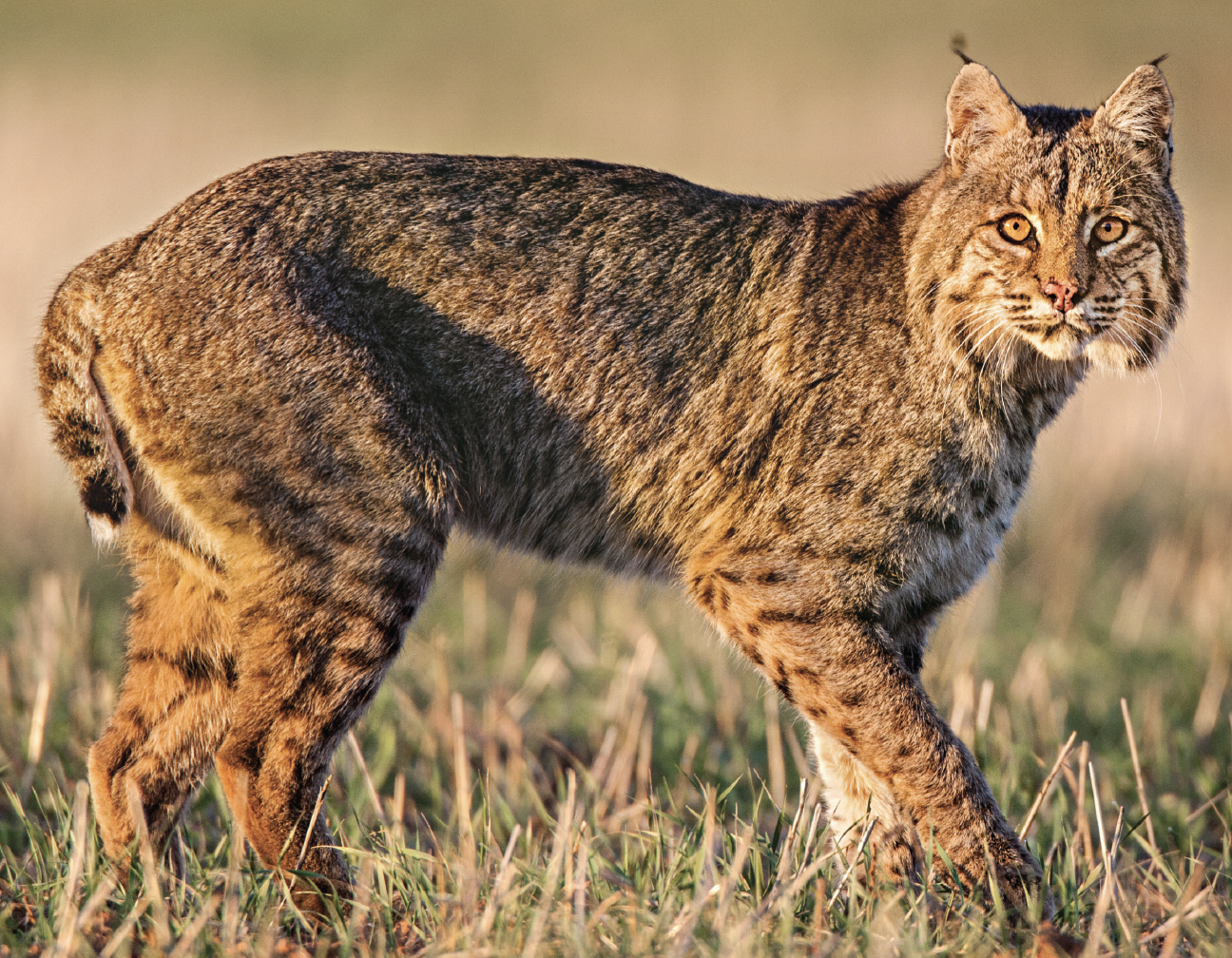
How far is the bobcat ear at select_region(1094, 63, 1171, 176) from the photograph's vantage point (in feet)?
13.7

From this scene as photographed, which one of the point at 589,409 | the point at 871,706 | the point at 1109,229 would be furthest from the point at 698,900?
the point at 1109,229

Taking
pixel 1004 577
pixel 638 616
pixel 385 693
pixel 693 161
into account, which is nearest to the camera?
pixel 385 693

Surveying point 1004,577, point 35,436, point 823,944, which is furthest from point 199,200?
point 1004,577

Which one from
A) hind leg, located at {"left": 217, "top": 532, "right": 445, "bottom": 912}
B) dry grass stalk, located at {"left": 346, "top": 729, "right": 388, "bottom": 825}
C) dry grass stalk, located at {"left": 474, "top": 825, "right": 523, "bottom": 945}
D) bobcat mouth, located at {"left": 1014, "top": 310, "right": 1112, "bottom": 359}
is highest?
bobcat mouth, located at {"left": 1014, "top": 310, "right": 1112, "bottom": 359}

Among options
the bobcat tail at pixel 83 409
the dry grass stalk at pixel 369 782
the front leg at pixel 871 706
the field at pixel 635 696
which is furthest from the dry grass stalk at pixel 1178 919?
the bobcat tail at pixel 83 409

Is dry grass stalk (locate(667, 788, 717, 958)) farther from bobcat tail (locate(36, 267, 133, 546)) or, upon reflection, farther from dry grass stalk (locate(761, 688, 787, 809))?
bobcat tail (locate(36, 267, 133, 546))

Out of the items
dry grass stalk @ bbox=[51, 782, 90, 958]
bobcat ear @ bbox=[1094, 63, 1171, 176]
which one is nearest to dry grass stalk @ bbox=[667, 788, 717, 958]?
dry grass stalk @ bbox=[51, 782, 90, 958]

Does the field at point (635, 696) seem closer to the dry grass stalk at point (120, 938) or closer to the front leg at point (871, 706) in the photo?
the dry grass stalk at point (120, 938)

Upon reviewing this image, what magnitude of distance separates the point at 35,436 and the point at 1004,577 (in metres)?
5.88

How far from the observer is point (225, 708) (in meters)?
4.35

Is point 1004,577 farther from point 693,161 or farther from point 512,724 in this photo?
point 693,161

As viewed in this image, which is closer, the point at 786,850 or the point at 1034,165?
the point at 786,850

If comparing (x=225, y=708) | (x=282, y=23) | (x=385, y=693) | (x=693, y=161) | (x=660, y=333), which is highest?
(x=282, y=23)

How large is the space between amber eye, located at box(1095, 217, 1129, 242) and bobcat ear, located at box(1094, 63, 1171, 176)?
30cm
